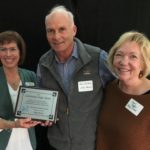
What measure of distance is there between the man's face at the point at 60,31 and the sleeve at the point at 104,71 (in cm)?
28

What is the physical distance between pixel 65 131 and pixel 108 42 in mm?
1496

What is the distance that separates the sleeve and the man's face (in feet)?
0.91

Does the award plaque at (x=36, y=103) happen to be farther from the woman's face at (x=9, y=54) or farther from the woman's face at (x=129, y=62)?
the woman's face at (x=129, y=62)

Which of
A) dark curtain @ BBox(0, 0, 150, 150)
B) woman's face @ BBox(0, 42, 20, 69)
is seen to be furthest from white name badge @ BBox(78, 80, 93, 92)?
dark curtain @ BBox(0, 0, 150, 150)

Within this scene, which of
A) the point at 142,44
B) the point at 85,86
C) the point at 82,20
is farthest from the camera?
the point at 82,20

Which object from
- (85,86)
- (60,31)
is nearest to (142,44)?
(85,86)

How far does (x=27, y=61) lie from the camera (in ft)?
11.0

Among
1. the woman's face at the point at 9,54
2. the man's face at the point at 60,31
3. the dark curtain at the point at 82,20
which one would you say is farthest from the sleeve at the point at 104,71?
the dark curtain at the point at 82,20

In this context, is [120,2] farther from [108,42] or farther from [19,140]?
[19,140]

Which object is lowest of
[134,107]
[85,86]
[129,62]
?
[134,107]

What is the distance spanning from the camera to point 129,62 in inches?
82.7

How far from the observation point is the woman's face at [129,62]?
209 centimetres

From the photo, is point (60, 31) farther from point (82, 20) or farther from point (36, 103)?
point (82, 20)

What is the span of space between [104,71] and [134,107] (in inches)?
16.1
